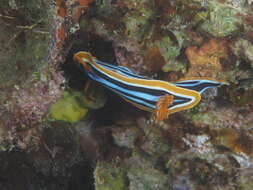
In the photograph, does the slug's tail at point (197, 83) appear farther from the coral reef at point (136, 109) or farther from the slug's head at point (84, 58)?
the slug's head at point (84, 58)

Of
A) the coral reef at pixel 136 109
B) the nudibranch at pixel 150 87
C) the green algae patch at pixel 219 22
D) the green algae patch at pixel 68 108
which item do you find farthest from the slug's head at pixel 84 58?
the green algae patch at pixel 219 22

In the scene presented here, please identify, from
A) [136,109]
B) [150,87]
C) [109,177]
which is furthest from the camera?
[109,177]

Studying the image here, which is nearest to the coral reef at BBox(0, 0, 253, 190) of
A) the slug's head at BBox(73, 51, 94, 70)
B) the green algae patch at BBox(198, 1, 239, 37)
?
the green algae patch at BBox(198, 1, 239, 37)

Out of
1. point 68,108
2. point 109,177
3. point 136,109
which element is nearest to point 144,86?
point 136,109

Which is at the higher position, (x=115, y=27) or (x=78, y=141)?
(x=115, y=27)

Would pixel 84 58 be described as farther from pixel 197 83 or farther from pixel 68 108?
pixel 197 83

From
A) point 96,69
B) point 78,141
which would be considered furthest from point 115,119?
point 96,69

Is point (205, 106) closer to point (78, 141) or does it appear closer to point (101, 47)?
point (101, 47)
